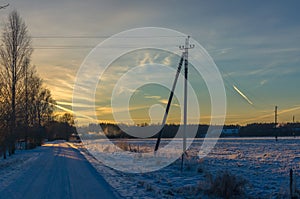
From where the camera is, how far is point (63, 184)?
13.8 metres

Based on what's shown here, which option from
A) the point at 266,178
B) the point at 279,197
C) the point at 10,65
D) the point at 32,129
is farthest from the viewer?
the point at 32,129

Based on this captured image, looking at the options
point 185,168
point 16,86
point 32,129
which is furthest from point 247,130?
point 185,168

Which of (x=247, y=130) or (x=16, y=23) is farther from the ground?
(x=16, y=23)

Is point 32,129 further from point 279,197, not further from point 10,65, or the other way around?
point 279,197

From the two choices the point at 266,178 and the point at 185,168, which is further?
the point at 185,168

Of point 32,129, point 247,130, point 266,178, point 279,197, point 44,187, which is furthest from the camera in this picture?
point 247,130

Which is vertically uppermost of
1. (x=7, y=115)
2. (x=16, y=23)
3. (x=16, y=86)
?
(x=16, y=23)

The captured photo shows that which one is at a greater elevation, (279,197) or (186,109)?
(186,109)

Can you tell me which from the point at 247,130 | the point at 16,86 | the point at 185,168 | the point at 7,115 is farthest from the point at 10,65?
the point at 247,130

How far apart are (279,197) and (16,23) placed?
31.0 m

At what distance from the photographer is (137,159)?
2756 cm

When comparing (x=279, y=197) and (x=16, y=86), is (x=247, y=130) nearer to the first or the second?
(x=16, y=86)

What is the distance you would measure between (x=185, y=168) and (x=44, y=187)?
384 inches

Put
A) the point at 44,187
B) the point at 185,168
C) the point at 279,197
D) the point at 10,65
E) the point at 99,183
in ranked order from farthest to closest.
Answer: the point at 10,65
the point at 185,168
the point at 99,183
the point at 44,187
the point at 279,197
